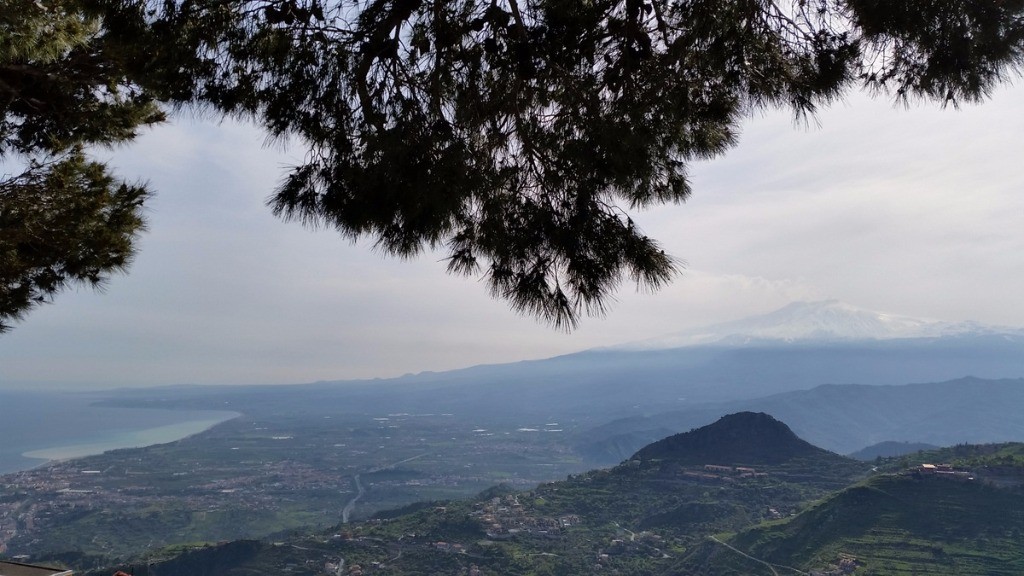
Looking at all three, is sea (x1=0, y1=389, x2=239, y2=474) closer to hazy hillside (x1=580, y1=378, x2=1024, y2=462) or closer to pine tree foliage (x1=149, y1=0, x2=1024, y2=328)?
hazy hillside (x1=580, y1=378, x2=1024, y2=462)

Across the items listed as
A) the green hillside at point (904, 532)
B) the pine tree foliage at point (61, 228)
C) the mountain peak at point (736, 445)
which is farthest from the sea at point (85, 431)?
the pine tree foliage at point (61, 228)

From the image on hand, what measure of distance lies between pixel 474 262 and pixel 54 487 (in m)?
80.6

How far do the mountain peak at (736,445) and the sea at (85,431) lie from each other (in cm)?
8974

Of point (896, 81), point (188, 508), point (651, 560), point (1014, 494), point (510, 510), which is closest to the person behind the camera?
point (896, 81)

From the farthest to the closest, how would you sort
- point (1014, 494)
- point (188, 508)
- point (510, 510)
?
point (188, 508) < point (510, 510) < point (1014, 494)

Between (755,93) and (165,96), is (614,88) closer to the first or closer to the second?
(755,93)

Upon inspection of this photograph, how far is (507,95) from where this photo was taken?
325cm

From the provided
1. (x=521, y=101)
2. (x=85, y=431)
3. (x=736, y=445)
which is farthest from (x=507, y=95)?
(x=85, y=431)

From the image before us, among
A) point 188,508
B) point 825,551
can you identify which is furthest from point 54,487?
point 825,551

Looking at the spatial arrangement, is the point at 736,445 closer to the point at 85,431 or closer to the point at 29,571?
the point at 29,571

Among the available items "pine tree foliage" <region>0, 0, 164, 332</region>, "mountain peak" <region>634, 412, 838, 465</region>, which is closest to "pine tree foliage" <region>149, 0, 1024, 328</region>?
"pine tree foliage" <region>0, 0, 164, 332</region>

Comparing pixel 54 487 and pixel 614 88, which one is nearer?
pixel 614 88

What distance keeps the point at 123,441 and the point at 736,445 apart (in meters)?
114

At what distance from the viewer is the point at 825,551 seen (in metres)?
27.9
